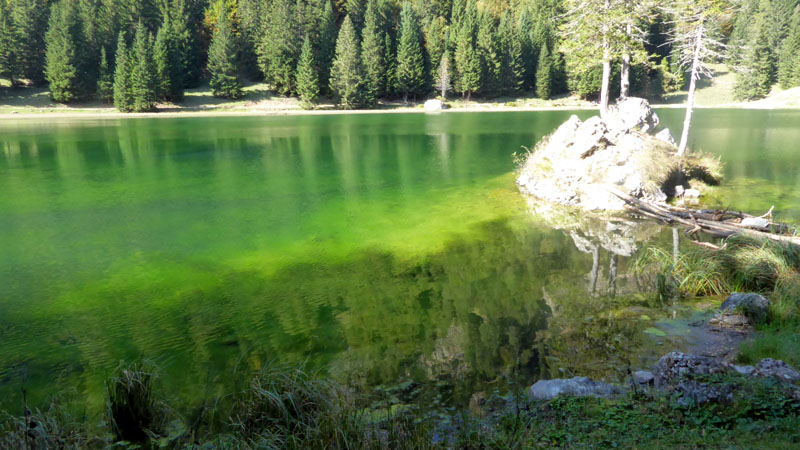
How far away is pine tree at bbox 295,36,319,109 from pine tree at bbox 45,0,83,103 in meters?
28.8

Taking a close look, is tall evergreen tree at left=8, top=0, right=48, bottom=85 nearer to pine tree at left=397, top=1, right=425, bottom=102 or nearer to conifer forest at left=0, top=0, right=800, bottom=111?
conifer forest at left=0, top=0, right=800, bottom=111

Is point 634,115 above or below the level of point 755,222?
above

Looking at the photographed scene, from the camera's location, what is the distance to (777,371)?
18.7 ft

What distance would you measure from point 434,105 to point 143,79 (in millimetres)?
38339

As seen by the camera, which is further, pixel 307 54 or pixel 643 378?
pixel 307 54

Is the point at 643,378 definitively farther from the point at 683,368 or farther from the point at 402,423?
the point at 402,423

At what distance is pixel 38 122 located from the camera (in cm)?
5556

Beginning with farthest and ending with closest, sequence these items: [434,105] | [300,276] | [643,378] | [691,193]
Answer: [434,105], [691,193], [300,276], [643,378]

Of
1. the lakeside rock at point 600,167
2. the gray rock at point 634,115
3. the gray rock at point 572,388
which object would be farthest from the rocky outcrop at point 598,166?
the gray rock at point 572,388

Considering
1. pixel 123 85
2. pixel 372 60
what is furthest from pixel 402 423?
pixel 372 60

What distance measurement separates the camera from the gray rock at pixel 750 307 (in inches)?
319

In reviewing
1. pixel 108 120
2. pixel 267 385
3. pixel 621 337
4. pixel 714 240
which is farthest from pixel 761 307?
pixel 108 120

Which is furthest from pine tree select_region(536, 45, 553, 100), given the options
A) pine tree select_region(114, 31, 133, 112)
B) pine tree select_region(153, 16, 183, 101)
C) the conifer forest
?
pine tree select_region(114, 31, 133, 112)

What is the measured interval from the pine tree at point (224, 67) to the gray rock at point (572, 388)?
74.5 metres
